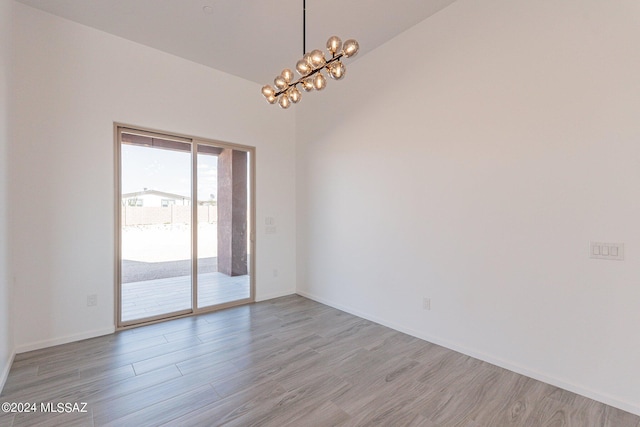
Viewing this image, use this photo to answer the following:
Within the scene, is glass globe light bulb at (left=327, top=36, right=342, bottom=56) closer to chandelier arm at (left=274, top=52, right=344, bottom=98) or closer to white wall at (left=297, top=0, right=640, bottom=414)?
chandelier arm at (left=274, top=52, right=344, bottom=98)

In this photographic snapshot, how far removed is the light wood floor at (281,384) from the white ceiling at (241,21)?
3494 mm

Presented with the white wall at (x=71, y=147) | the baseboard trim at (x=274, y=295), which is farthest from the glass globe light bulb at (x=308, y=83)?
the baseboard trim at (x=274, y=295)

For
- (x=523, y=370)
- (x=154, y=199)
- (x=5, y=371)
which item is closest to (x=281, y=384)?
(x=523, y=370)

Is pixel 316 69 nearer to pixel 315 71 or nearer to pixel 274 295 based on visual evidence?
pixel 315 71

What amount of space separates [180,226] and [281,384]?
2.61m

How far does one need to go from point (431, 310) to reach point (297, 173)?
3.01 m

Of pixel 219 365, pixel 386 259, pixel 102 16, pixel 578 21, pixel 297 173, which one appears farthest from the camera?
pixel 297 173

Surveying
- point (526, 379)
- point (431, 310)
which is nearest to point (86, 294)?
point (431, 310)

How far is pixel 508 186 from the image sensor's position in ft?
8.41

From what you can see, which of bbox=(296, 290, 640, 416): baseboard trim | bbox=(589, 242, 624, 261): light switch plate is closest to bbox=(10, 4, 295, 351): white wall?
bbox=(296, 290, 640, 416): baseboard trim

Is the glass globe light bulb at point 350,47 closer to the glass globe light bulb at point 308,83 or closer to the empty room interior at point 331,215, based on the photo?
the empty room interior at point 331,215

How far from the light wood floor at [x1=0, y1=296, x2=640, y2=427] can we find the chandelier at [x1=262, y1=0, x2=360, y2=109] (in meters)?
2.40

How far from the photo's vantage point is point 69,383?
233 centimetres

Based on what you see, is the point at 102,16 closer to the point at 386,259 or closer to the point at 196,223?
the point at 196,223
